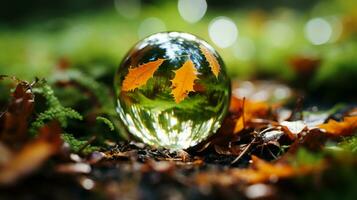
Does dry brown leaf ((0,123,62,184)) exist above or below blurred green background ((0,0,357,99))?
below

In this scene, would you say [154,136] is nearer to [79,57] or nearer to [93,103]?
[93,103]

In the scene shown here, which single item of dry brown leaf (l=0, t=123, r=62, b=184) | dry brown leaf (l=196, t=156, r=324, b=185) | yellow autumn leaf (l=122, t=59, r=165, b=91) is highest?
yellow autumn leaf (l=122, t=59, r=165, b=91)

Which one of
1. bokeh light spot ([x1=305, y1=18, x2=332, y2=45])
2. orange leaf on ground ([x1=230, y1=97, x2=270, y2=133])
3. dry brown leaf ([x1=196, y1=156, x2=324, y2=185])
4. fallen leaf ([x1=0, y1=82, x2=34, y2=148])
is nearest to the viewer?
dry brown leaf ([x1=196, y1=156, x2=324, y2=185])

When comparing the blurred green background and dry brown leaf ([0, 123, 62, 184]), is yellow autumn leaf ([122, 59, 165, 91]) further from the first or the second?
the blurred green background

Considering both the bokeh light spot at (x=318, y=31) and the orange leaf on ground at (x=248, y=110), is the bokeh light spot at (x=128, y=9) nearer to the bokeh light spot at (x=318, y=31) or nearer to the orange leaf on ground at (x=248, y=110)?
the bokeh light spot at (x=318, y=31)

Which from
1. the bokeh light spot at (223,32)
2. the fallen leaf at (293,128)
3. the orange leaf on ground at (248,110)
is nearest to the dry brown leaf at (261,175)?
the fallen leaf at (293,128)

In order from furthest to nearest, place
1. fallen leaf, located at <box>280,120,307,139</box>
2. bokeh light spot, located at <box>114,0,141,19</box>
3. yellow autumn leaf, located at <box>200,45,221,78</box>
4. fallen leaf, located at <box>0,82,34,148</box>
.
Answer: bokeh light spot, located at <box>114,0,141,19</box> → yellow autumn leaf, located at <box>200,45,221,78</box> → fallen leaf, located at <box>280,120,307,139</box> → fallen leaf, located at <box>0,82,34,148</box>

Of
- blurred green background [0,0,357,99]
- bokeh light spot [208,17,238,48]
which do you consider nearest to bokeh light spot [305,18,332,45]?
blurred green background [0,0,357,99]

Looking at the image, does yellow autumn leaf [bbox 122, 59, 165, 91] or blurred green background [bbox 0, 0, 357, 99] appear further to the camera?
blurred green background [bbox 0, 0, 357, 99]
